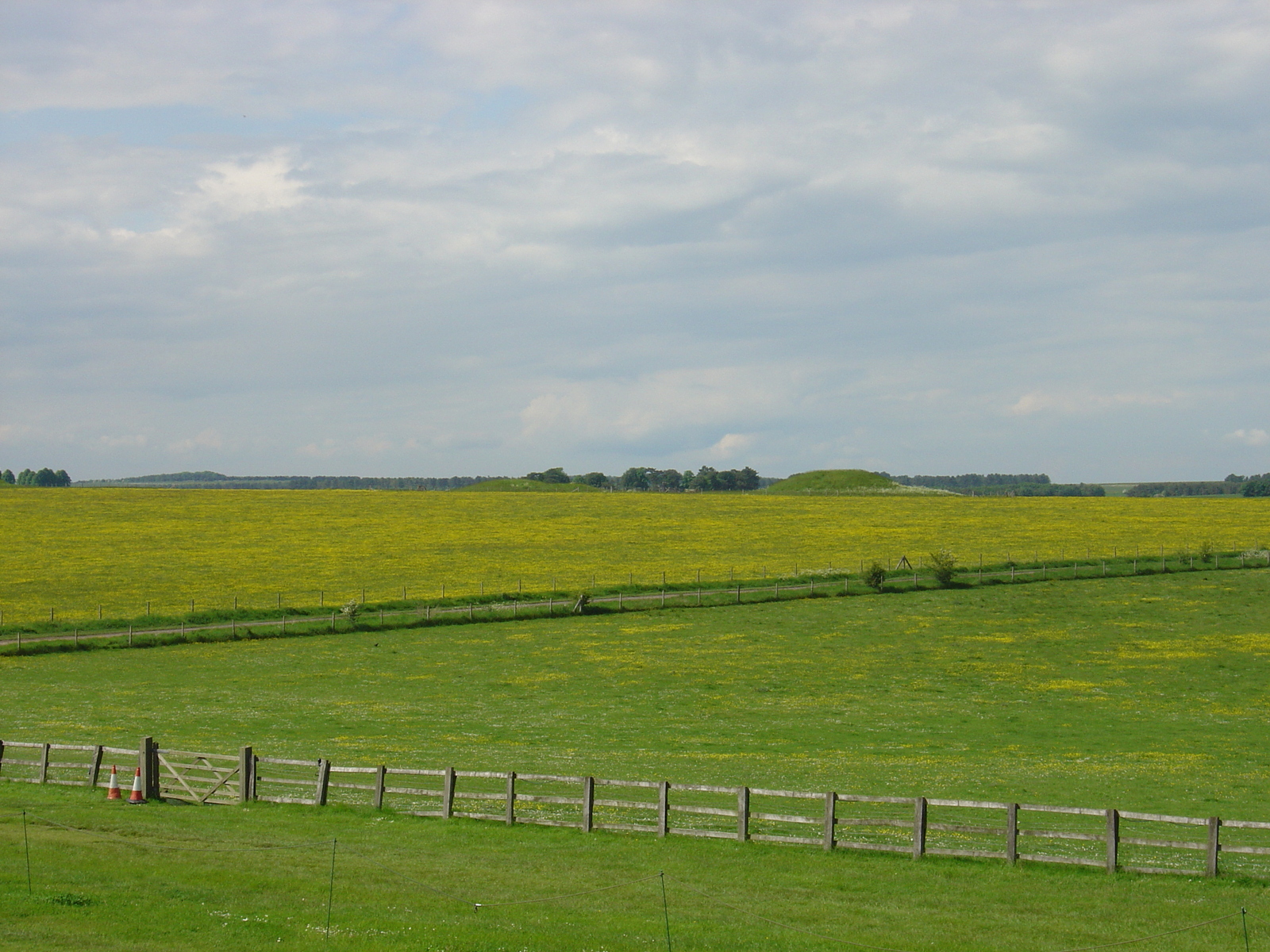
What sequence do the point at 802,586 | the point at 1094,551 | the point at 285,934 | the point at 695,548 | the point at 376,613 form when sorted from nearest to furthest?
the point at 285,934, the point at 376,613, the point at 802,586, the point at 1094,551, the point at 695,548

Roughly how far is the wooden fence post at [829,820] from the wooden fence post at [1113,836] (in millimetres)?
5038

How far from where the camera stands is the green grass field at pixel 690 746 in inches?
672

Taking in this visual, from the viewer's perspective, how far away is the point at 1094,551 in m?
105

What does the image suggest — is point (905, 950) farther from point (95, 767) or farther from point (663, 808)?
point (95, 767)

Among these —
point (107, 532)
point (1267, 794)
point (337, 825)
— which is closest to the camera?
point (337, 825)

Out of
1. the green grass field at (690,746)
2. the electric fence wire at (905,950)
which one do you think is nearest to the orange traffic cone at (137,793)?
the green grass field at (690,746)

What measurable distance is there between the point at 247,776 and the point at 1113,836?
64.8ft

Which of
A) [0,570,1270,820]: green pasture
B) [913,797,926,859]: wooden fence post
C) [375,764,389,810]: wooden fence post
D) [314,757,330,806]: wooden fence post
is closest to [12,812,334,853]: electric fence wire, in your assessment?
[375,764,389,810]: wooden fence post

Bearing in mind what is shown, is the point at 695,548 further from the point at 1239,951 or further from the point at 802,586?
the point at 1239,951

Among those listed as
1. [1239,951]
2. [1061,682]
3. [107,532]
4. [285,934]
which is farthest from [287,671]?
[107,532]

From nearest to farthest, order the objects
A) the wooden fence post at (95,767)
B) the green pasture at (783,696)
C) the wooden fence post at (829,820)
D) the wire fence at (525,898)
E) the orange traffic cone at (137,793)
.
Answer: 1. the wire fence at (525,898)
2. the wooden fence post at (829,820)
3. the orange traffic cone at (137,793)
4. the wooden fence post at (95,767)
5. the green pasture at (783,696)

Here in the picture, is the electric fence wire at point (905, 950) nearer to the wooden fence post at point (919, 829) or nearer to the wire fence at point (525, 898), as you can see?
the wire fence at point (525, 898)

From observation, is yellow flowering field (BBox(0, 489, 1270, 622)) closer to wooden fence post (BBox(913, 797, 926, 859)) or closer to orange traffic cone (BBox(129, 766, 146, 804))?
orange traffic cone (BBox(129, 766, 146, 804))

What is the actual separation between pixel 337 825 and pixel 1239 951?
1767 centimetres
